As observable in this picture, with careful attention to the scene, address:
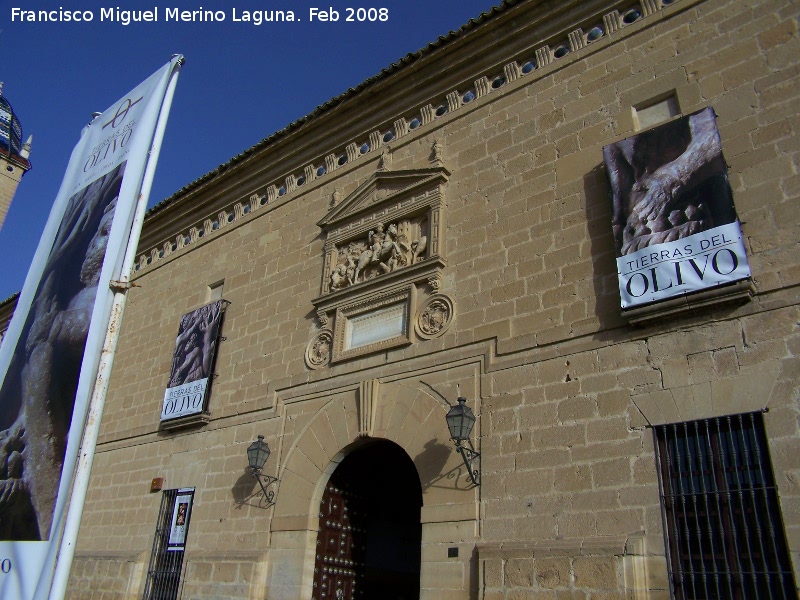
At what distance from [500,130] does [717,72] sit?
256cm

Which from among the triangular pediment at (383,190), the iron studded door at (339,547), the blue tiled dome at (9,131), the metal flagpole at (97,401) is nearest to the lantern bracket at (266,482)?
the iron studded door at (339,547)

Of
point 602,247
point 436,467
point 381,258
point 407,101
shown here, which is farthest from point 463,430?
point 407,101

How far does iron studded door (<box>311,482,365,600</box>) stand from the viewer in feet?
27.3

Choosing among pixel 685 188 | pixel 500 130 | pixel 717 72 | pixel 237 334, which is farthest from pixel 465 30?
pixel 237 334

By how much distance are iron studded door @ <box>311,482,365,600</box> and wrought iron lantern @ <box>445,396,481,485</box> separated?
235cm

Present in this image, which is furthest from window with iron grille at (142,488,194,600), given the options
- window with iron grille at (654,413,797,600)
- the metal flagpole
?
window with iron grille at (654,413,797,600)

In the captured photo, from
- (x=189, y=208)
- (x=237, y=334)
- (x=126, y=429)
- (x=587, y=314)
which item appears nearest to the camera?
(x=587, y=314)

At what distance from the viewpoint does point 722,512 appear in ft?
18.3

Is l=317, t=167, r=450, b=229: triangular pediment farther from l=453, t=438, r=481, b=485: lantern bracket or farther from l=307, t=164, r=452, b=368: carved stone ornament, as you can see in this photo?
l=453, t=438, r=481, b=485: lantern bracket

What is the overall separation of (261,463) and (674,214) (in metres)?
5.68

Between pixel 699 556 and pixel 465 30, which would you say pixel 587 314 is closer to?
pixel 699 556

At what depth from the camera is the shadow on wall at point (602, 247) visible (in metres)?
6.79

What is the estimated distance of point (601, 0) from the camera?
833cm

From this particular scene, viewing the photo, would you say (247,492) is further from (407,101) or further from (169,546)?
(407,101)
